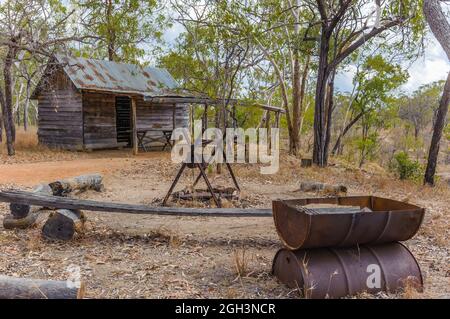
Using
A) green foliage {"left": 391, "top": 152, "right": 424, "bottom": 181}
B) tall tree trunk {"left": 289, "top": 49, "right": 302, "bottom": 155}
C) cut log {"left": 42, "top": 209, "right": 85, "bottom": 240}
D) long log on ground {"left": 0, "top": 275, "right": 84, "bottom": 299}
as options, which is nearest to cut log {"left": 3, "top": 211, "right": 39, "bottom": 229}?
cut log {"left": 42, "top": 209, "right": 85, "bottom": 240}

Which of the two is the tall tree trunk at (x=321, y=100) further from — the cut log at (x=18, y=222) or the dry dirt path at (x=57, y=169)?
the cut log at (x=18, y=222)

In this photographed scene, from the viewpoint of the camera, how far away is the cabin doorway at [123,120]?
67.7 ft

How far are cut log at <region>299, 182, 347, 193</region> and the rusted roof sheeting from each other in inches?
331

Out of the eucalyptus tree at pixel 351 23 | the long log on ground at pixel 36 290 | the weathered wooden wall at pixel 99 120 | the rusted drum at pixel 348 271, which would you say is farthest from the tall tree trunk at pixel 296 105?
the long log on ground at pixel 36 290

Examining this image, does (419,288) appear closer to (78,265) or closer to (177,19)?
(78,265)

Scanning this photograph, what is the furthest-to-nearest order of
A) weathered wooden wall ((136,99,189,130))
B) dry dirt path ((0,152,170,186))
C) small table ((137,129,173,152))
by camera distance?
weathered wooden wall ((136,99,189,130)), small table ((137,129,173,152)), dry dirt path ((0,152,170,186))

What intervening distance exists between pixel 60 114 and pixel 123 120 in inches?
124

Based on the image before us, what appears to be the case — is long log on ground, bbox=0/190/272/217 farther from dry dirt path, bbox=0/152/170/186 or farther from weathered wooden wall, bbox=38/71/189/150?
weathered wooden wall, bbox=38/71/189/150

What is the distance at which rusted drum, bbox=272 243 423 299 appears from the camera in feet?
14.3

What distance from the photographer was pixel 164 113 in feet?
70.5

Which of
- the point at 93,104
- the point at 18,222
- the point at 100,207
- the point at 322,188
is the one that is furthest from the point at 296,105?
the point at 18,222

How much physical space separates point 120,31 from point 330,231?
20.7m

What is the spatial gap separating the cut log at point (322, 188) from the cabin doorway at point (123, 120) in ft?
40.0
